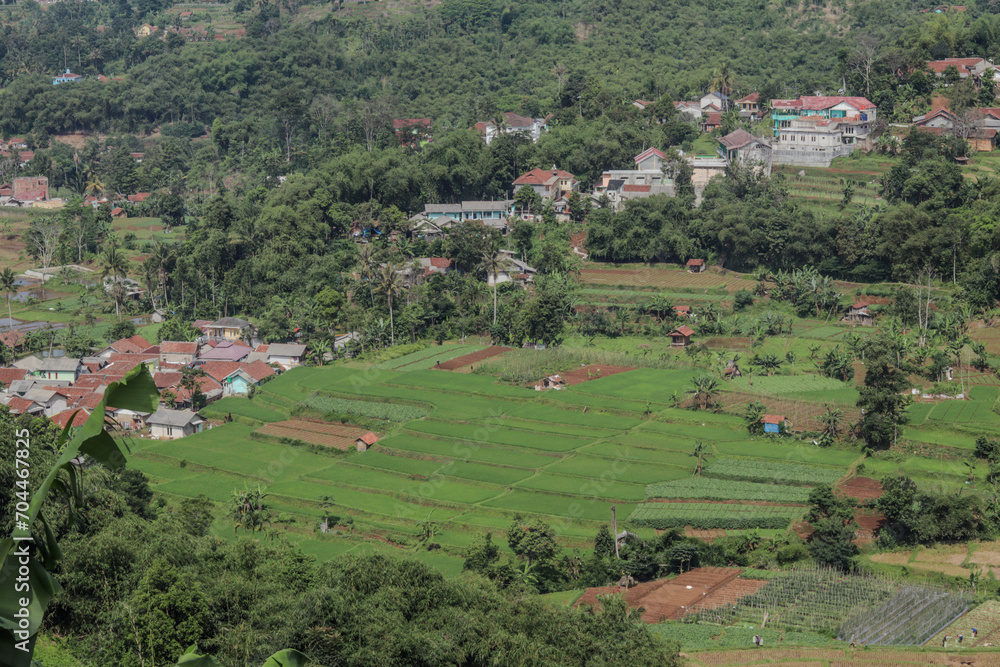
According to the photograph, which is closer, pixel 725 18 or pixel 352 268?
pixel 352 268

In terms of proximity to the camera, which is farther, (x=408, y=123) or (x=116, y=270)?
(x=408, y=123)

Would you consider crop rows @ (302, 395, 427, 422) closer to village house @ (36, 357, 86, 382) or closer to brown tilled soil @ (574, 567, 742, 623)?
village house @ (36, 357, 86, 382)

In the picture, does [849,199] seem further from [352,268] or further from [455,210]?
[352,268]

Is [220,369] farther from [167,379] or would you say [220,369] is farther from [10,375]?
[10,375]

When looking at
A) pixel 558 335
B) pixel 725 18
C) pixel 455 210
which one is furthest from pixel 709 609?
pixel 725 18

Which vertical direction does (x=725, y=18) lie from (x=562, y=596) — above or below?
above

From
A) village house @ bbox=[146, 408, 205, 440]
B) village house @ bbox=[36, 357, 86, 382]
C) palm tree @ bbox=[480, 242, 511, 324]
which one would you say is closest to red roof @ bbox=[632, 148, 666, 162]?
palm tree @ bbox=[480, 242, 511, 324]

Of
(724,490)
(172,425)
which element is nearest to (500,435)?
(724,490)
